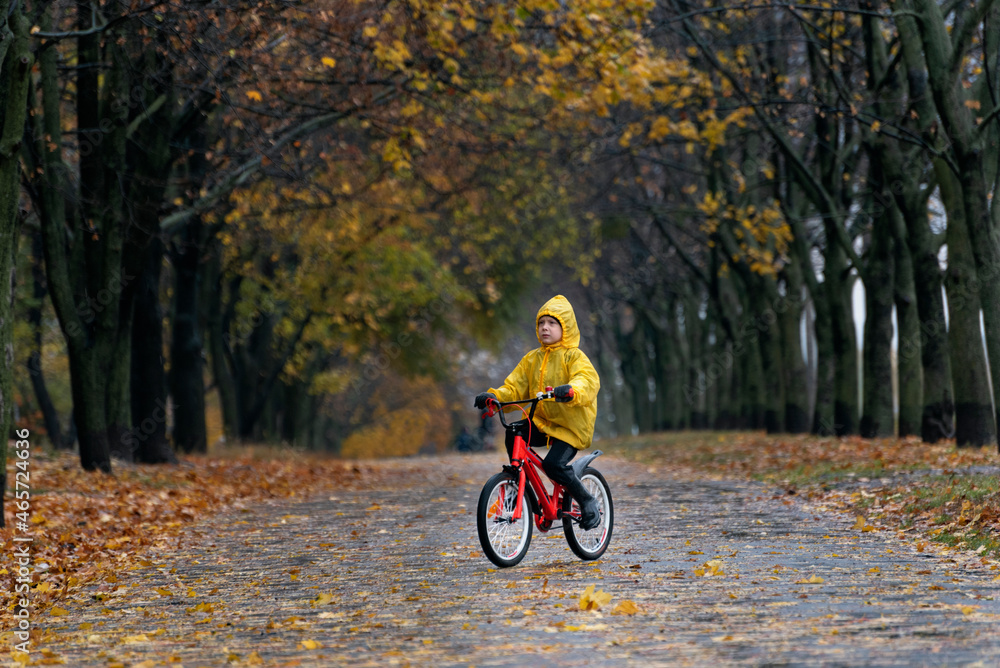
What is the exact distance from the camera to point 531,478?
7742mm

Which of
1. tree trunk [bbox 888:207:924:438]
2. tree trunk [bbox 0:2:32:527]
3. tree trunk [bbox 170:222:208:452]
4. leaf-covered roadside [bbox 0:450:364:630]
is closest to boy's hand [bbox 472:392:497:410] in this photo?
leaf-covered roadside [bbox 0:450:364:630]

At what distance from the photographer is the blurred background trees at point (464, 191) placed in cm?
1381

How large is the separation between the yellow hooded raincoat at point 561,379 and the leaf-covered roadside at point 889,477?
8.92ft

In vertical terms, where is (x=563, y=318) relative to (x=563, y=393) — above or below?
above

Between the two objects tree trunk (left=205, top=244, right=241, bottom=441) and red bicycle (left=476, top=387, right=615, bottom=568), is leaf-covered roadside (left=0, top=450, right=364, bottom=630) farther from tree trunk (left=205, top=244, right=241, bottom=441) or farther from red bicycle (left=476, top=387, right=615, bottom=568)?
tree trunk (left=205, top=244, right=241, bottom=441)

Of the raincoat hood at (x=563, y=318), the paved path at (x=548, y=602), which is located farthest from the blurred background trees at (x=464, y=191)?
the raincoat hood at (x=563, y=318)

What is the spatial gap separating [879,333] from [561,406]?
13.5m

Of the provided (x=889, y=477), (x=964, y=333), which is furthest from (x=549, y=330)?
(x=964, y=333)

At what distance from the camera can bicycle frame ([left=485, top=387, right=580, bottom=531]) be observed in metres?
7.56

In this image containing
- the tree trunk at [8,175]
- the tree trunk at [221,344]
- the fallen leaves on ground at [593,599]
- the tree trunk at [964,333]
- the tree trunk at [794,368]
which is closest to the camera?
the fallen leaves on ground at [593,599]

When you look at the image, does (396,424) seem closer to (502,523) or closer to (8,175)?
(8,175)

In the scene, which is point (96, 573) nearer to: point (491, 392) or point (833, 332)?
point (491, 392)

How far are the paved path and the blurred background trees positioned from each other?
3623 mm

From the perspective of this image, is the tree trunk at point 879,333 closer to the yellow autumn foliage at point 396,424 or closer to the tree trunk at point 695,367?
the tree trunk at point 695,367
